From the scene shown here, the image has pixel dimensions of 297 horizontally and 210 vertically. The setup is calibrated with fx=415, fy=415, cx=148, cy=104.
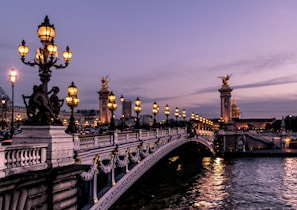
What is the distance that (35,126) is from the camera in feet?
43.7

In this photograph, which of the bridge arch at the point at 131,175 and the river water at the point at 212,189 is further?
the river water at the point at 212,189

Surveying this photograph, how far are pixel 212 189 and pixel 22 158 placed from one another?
31654 mm

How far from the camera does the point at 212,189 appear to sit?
134ft

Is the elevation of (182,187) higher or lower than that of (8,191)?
lower

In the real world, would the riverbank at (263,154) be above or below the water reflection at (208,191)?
above

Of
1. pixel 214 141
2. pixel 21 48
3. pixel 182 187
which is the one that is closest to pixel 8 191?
pixel 21 48

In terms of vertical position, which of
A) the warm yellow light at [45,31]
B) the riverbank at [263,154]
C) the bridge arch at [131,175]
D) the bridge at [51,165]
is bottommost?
the riverbank at [263,154]

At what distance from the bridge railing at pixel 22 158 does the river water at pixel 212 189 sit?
17.5 metres

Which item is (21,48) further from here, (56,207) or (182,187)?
(182,187)

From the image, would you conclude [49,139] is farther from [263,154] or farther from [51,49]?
[263,154]

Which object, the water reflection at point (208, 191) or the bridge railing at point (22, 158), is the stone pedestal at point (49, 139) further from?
the water reflection at point (208, 191)

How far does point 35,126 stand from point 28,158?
1.58 meters

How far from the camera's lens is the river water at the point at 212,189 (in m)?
33.3

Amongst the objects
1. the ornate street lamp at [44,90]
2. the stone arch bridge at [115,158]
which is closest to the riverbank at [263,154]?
the stone arch bridge at [115,158]
